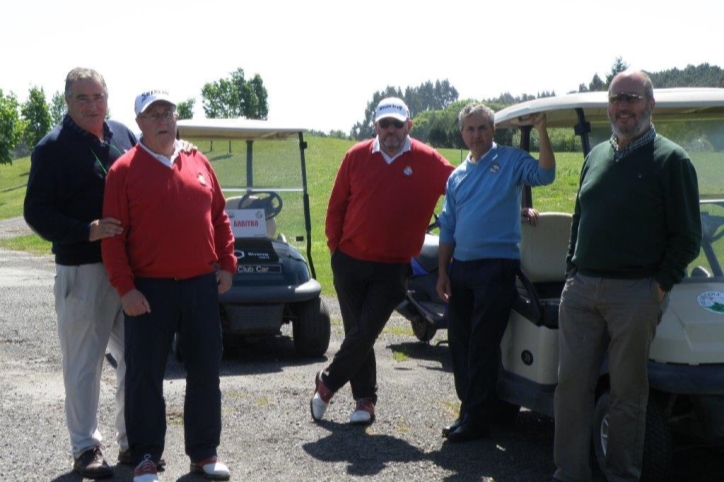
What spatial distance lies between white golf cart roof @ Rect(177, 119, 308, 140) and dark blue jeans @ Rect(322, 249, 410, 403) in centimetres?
252

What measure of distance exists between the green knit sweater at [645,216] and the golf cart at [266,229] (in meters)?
3.99

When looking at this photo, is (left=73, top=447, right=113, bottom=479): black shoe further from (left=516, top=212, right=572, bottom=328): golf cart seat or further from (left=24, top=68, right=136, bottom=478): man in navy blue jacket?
(left=516, top=212, right=572, bottom=328): golf cart seat

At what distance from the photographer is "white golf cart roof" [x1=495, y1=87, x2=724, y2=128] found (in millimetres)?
5164

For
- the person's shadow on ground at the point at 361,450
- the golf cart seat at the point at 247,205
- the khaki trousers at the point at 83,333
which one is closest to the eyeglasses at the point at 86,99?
the khaki trousers at the point at 83,333

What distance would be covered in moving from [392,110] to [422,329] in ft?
10.9

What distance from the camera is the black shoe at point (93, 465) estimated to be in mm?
5109

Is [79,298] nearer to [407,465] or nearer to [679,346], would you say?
[407,465]

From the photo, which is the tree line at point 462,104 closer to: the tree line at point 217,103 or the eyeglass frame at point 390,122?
the eyeglass frame at point 390,122

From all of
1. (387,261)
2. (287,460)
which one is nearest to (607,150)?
(387,261)

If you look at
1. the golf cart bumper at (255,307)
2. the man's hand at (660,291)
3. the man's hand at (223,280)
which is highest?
the man's hand at (223,280)

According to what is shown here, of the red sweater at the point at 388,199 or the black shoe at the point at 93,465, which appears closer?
the black shoe at the point at 93,465

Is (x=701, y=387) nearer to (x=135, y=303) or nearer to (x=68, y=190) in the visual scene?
(x=135, y=303)

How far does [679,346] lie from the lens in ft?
15.5

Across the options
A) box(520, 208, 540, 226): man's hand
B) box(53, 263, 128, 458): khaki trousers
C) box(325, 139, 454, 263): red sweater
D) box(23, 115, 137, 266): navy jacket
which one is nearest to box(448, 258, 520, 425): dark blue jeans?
box(520, 208, 540, 226): man's hand
